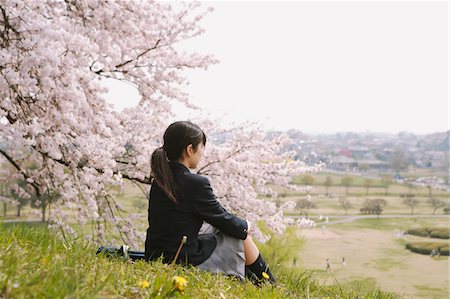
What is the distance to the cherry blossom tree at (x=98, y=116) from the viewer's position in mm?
4059

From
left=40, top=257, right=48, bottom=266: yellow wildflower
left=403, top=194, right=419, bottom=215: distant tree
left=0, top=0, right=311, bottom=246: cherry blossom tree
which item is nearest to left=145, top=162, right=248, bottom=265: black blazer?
left=40, top=257, right=48, bottom=266: yellow wildflower

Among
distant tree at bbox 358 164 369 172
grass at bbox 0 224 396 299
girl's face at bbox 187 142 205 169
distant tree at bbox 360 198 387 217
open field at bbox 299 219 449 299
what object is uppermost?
girl's face at bbox 187 142 205 169

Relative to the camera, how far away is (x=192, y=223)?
117 inches

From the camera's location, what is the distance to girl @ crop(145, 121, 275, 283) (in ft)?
9.54

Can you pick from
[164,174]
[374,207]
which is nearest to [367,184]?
[374,207]

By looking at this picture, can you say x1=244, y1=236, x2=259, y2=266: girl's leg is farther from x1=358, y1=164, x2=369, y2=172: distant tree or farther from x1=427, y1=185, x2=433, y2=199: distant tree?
x1=358, y1=164, x2=369, y2=172: distant tree

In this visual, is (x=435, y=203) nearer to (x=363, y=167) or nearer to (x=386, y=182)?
(x=386, y=182)

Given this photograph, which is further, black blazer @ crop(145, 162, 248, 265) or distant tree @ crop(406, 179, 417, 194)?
distant tree @ crop(406, 179, 417, 194)

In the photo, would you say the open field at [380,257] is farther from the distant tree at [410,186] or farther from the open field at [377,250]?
the distant tree at [410,186]

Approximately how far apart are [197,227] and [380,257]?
58.5 m

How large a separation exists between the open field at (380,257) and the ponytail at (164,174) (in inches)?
1576

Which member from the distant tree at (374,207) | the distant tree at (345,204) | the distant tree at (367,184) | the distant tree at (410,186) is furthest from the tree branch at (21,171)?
the distant tree at (410,186)

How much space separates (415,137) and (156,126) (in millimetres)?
Answer: 159467

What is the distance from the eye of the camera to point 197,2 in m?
7.02
